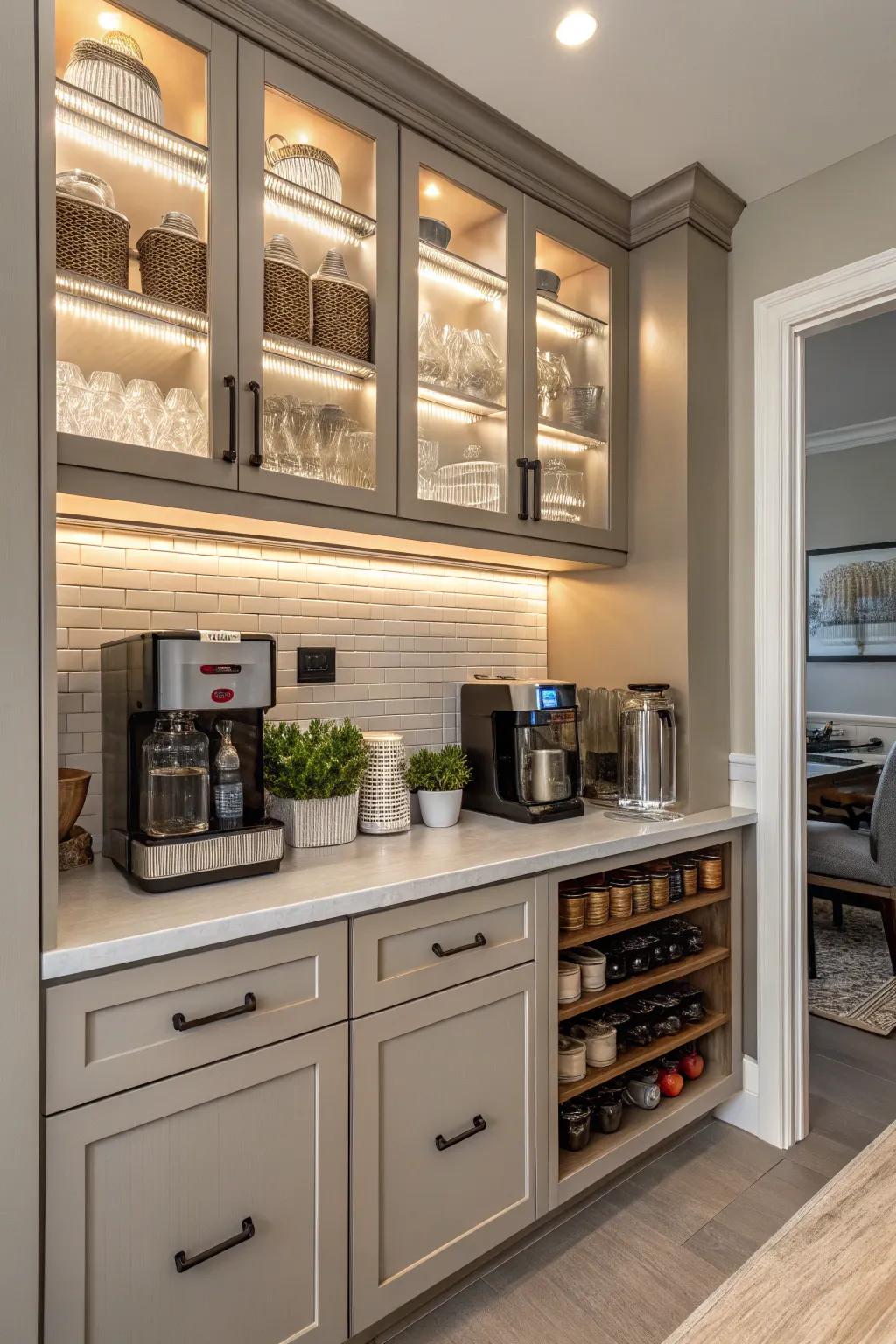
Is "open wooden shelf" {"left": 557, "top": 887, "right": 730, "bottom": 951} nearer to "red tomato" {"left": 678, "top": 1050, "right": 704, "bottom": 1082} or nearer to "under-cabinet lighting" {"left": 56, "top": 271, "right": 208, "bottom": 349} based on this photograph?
"red tomato" {"left": 678, "top": 1050, "right": 704, "bottom": 1082}

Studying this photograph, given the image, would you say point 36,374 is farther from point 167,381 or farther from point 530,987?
point 530,987

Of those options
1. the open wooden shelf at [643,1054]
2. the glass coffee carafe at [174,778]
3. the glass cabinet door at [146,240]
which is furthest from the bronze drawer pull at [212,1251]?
the glass cabinet door at [146,240]

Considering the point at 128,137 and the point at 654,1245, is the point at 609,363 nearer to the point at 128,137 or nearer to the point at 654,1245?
the point at 128,137

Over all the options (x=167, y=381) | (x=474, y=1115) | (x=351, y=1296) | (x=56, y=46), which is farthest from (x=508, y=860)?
(x=56, y=46)

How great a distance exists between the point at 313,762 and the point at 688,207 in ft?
6.03

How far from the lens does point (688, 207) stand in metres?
2.24

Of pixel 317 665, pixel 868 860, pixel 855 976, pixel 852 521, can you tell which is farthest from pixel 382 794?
pixel 852 521

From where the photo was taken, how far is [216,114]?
5.16 ft

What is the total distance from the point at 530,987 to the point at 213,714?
904 mm

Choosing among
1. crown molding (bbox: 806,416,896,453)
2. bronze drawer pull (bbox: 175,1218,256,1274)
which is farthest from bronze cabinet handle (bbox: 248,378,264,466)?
crown molding (bbox: 806,416,896,453)

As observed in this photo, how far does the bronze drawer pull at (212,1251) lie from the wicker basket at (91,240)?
5.51 feet

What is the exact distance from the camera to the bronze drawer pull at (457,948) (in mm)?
1581

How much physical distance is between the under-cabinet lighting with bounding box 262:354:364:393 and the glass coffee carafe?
751mm

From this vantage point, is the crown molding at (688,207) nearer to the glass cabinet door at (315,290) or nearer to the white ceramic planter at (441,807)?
the glass cabinet door at (315,290)
